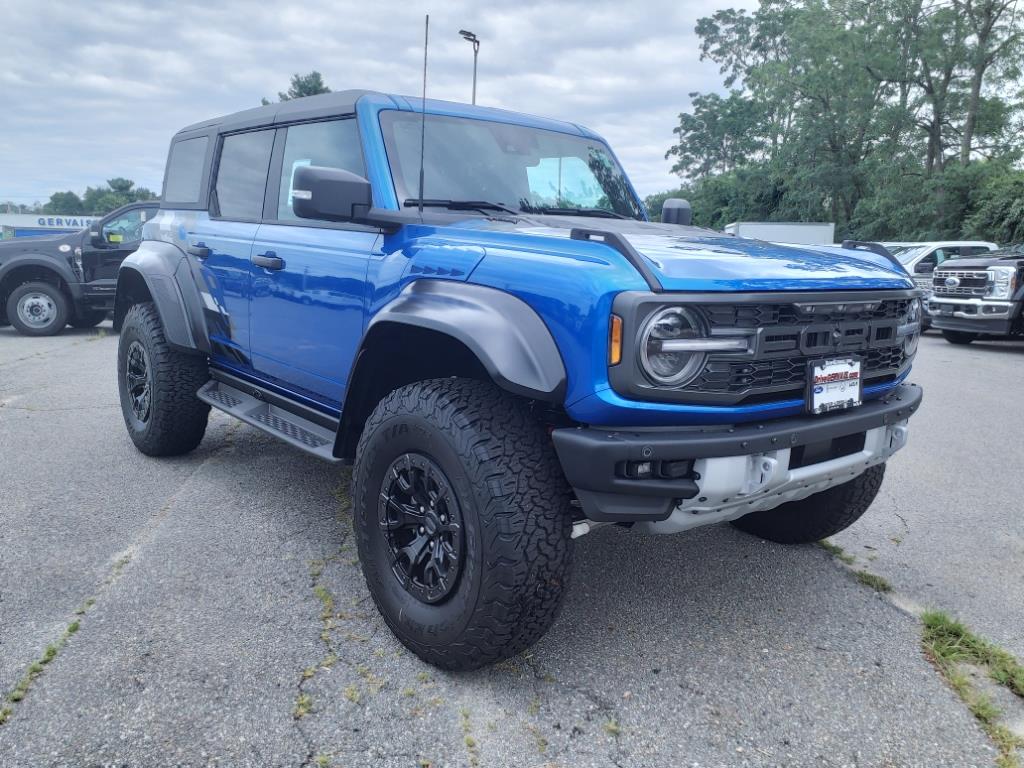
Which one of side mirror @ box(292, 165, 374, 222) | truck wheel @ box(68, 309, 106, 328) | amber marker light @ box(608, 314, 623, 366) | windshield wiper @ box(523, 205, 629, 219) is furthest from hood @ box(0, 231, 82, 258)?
amber marker light @ box(608, 314, 623, 366)

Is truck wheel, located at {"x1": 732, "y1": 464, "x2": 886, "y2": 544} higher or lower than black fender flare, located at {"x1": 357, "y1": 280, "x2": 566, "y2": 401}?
lower

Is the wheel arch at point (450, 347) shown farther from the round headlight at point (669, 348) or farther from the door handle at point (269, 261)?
the door handle at point (269, 261)

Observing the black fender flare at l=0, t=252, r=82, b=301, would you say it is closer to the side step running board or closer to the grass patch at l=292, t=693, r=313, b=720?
the side step running board

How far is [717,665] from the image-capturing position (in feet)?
8.78

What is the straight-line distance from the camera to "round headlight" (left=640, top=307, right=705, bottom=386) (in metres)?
2.22

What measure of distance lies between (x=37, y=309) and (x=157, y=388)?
335 inches

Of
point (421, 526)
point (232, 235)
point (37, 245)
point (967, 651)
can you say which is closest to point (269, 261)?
point (232, 235)

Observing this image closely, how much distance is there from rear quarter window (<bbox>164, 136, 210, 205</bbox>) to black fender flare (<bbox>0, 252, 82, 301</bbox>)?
289 inches

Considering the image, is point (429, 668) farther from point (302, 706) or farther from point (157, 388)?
point (157, 388)

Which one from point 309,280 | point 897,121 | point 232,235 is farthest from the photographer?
point 897,121

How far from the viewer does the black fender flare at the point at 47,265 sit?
1119 centimetres

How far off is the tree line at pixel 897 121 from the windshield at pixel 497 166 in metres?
21.6

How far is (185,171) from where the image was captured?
486cm

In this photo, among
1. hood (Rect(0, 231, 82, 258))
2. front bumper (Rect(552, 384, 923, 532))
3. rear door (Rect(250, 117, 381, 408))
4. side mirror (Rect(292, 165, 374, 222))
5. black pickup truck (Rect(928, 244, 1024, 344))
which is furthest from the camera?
hood (Rect(0, 231, 82, 258))
